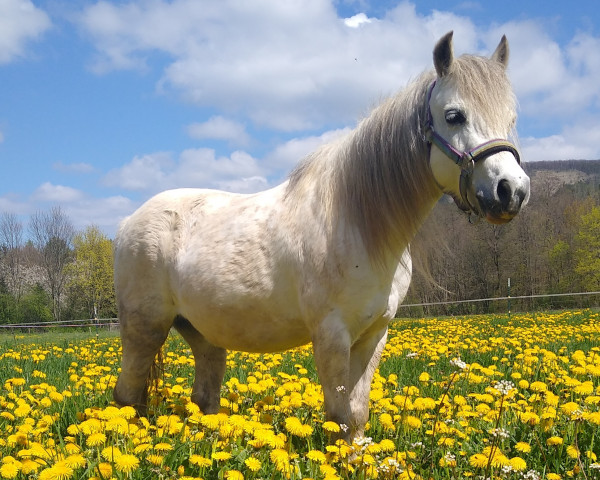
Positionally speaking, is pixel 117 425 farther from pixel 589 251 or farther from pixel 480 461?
pixel 589 251

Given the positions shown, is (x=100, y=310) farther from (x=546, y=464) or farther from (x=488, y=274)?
(x=546, y=464)

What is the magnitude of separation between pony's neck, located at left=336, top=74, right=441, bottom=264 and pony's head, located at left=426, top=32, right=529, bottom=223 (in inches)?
3.9

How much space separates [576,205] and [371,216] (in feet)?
195

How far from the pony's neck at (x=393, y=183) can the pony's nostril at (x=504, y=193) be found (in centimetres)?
53

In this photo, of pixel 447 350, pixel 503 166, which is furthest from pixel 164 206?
pixel 447 350

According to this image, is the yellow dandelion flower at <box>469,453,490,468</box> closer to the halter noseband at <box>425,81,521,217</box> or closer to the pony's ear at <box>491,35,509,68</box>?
the halter noseband at <box>425,81,521,217</box>

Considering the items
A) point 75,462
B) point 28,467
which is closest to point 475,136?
point 75,462

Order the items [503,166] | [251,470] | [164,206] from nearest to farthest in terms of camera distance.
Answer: [251,470] < [503,166] < [164,206]

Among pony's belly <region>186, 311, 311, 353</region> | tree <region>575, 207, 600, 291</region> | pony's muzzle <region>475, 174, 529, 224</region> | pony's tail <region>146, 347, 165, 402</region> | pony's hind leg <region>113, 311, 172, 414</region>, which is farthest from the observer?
tree <region>575, 207, 600, 291</region>

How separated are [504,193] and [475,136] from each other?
1.26 feet

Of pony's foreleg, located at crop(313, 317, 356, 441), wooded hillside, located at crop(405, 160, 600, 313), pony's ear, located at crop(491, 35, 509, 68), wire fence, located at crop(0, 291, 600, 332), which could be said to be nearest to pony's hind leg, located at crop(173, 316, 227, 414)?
pony's foreleg, located at crop(313, 317, 356, 441)

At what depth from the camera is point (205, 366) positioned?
4.42 m

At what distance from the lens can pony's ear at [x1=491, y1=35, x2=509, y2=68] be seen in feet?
10.8

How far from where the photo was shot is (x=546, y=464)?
2797 millimetres
